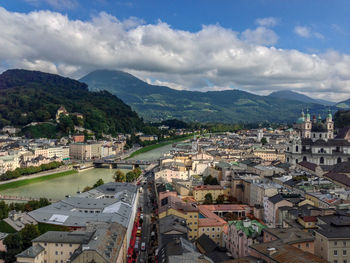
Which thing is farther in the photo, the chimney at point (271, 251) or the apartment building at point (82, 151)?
the apartment building at point (82, 151)

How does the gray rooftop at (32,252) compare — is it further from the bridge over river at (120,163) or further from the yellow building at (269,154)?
the yellow building at (269,154)

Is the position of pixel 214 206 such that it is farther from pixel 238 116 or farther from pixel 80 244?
pixel 238 116

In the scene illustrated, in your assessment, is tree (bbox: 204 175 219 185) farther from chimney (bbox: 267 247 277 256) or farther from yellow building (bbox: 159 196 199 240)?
chimney (bbox: 267 247 277 256)

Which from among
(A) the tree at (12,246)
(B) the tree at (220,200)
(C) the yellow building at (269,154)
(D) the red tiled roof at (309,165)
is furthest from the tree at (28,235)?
(C) the yellow building at (269,154)

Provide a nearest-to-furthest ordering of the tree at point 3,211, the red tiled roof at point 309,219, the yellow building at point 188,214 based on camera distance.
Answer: the red tiled roof at point 309,219
the yellow building at point 188,214
the tree at point 3,211

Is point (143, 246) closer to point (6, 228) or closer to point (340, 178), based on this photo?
point (6, 228)

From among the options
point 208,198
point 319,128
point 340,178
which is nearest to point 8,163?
point 208,198

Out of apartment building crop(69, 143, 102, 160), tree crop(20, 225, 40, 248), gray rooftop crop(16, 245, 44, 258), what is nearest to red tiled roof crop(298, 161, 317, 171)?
tree crop(20, 225, 40, 248)

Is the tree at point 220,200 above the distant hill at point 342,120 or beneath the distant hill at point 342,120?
beneath

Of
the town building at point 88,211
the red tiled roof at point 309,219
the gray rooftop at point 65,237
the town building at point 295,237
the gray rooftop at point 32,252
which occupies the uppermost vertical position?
the red tiled roof at point 309,219

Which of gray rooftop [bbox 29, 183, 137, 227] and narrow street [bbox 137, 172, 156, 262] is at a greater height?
gray rooftop [bbox 29, 183, 137, 227]

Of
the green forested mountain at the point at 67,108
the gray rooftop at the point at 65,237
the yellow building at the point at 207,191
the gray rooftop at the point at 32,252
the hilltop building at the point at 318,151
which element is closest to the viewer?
the gray rooftop at the point at 32,252
